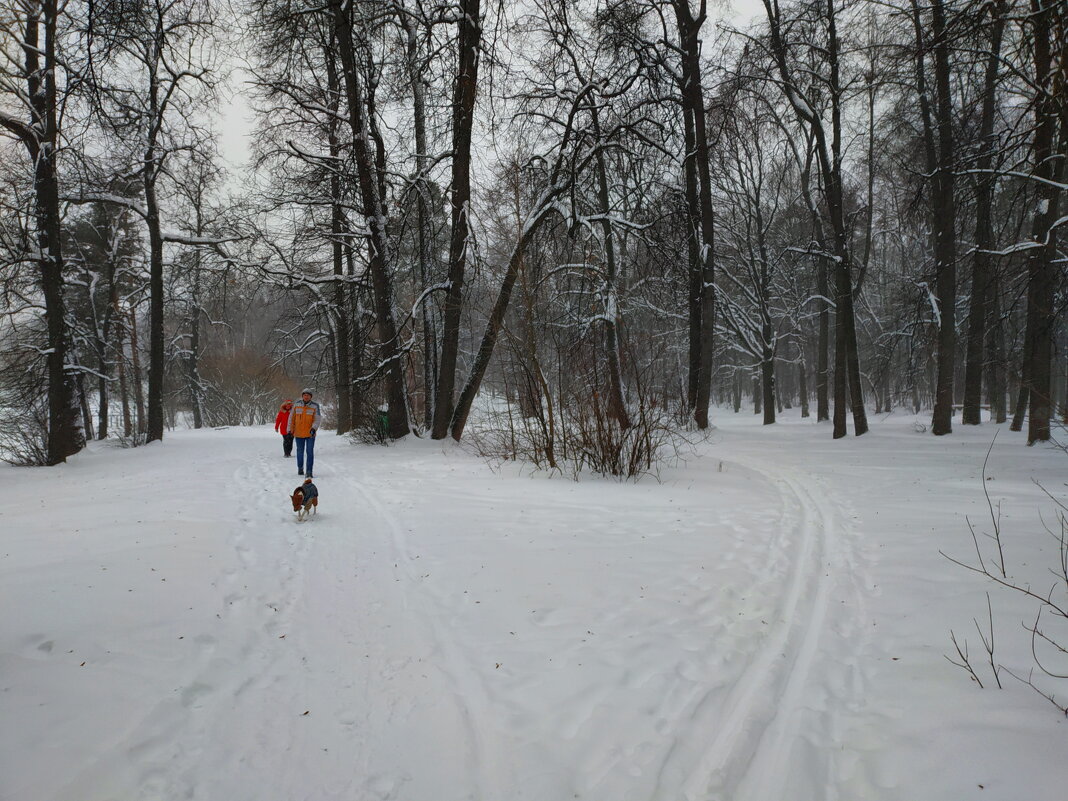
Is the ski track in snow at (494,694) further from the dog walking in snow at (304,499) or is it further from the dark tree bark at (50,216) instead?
the dark tree bark at (50,216)

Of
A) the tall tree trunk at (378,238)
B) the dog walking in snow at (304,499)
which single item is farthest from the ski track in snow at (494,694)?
the tall tree trunk at (378,238)

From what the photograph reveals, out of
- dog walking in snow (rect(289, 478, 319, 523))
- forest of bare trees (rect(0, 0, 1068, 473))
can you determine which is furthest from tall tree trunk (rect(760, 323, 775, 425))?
dog walking in snow (rect(289, 478, 319, 523))

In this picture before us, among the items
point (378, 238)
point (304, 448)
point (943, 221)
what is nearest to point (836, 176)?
point (943, 221)

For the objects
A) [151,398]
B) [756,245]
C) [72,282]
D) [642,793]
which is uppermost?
[756,245]

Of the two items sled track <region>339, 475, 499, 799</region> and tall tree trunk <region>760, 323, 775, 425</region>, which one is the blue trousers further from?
tall tree trunk <region>760, 323, 775, 425</region>

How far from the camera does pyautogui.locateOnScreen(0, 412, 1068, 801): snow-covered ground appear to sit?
211 cm

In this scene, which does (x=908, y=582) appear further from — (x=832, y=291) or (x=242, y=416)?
(x=242, y=416)

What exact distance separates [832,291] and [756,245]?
394 centimetres

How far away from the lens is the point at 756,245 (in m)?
21.9

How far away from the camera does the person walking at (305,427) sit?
380 inches

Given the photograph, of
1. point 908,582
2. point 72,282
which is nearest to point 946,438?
point 908,582

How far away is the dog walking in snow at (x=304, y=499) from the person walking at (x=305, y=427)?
3680 millimetres

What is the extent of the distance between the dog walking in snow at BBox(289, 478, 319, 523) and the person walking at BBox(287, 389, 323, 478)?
3680 millimetres

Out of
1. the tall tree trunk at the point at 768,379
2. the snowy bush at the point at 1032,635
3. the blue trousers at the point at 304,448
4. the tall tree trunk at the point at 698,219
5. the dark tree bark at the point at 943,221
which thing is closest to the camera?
the snowy bush at the point at 1032,635
